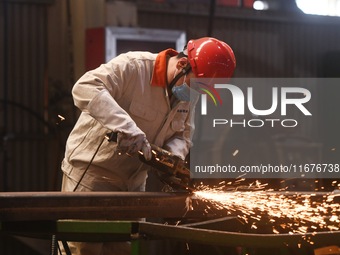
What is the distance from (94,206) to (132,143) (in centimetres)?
36

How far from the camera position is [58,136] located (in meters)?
6.15

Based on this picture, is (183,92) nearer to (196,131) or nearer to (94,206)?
(94,206)

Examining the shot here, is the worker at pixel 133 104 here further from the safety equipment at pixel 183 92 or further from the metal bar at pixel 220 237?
the metal bar at pixel 220 237

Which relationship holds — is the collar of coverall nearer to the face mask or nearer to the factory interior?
the face mask

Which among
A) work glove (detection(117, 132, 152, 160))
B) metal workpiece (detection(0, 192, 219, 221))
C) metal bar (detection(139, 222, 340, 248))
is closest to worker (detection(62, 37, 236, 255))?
work glove (detection(117, 132, 152, 160))

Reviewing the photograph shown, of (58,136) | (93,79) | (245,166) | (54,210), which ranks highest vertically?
(93,79)

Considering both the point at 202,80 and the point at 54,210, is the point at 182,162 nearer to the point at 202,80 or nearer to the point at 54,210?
the point at 202,80

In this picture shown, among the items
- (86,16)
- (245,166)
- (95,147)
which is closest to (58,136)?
(86,16)

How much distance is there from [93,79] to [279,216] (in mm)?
1179

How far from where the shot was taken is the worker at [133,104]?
3758mm

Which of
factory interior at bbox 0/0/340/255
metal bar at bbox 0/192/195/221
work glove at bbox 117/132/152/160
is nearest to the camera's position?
metal bar at bbox 0/192/195/221

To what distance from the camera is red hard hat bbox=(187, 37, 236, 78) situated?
3756 millimetres

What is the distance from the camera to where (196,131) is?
688 cm

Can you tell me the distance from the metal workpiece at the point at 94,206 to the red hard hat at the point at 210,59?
659mm
